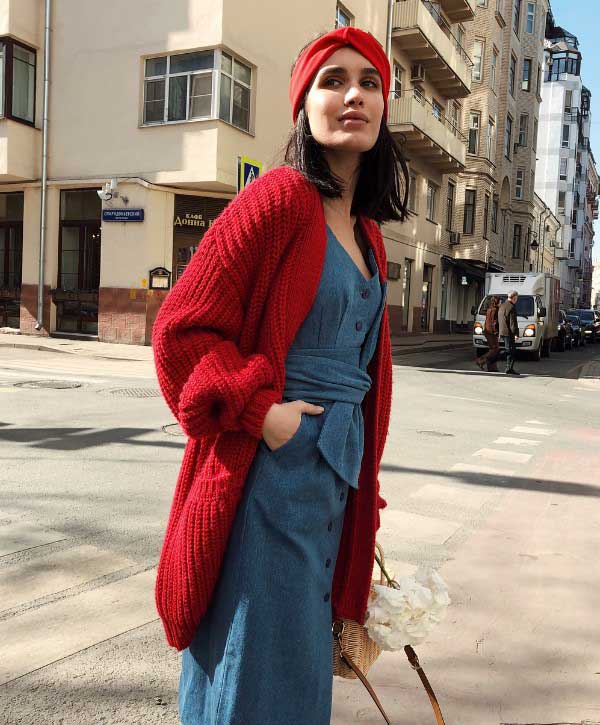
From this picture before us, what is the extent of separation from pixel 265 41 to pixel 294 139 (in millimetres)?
18502

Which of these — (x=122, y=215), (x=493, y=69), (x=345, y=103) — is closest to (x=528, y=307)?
(x=122, y=215)

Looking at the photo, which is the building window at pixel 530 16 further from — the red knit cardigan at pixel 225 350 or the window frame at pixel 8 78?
the red knit cardigan at pixel 225 350

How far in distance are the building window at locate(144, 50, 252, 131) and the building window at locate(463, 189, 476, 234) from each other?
20668mm

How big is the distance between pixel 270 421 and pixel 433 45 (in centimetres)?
2791

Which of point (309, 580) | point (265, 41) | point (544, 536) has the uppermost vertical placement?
point (265, 41)

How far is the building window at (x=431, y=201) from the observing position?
31819 millimetres

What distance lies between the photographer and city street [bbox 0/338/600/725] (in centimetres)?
254

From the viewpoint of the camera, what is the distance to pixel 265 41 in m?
18.7

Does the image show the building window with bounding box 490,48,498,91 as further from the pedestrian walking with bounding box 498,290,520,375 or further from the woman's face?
the woman's face

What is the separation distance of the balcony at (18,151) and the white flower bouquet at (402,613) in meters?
19.3

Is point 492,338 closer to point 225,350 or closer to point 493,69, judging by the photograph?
point 225,350

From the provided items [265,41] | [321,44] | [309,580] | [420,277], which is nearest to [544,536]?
[309,580]

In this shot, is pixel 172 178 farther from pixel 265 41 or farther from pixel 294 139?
pixel 294 139

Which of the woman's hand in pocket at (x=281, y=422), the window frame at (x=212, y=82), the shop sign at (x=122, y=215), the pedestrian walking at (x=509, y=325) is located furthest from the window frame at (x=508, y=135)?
the woman's hand in pocket at (x=281, y=422)
